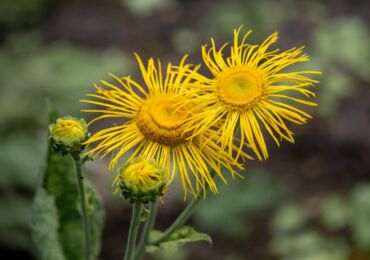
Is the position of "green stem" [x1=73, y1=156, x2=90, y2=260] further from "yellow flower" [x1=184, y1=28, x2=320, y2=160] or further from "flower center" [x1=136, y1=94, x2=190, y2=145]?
"yellow flower" [x1=184, y1=28, x2=320, y2=160]

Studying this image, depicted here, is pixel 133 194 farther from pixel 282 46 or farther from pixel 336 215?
pixel 282 46

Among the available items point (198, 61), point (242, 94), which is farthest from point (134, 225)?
point (198, 61)

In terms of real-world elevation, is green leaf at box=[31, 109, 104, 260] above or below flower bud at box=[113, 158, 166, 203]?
above

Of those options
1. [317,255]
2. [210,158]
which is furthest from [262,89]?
[317,255]

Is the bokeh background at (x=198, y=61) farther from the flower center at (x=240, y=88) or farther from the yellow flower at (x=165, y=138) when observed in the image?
the flower center at (x=240, y=88)

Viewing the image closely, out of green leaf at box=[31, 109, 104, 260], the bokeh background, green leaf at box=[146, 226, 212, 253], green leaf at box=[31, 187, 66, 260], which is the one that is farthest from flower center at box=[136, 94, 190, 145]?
the bokeh background

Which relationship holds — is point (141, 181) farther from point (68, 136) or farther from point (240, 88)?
point (240, 88)

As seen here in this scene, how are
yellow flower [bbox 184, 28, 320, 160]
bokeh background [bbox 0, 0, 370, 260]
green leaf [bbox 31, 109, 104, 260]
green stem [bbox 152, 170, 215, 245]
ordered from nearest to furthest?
1. yellow flower [bbox 184, 28, 320, 160]
2. green stem [bbox 152, 170, 215, 245]
3. green leaf [bbox 31, 109, 104, 260]
4. bokeh background [bbox 0, 0, 370, 260]
